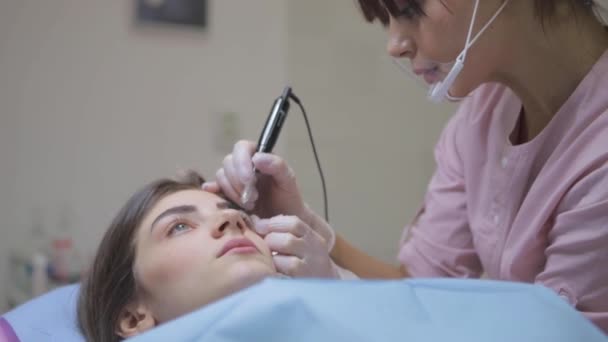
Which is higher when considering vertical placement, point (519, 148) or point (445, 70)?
point (445, 70)

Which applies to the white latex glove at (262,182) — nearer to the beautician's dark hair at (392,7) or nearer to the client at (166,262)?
the client at (166,262)

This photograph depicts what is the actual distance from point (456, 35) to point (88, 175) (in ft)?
4.52

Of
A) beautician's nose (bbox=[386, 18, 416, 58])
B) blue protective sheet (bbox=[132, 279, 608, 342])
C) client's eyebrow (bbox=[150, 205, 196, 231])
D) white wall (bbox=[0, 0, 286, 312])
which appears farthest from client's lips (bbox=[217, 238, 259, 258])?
white wall (bbox=[0, 0, 286, 312])

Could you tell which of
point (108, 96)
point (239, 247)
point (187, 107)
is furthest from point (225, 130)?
point (239, 247)

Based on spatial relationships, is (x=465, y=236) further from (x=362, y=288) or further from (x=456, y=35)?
(x=362, y=288)

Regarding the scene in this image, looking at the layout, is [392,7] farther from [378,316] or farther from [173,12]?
[173,12]

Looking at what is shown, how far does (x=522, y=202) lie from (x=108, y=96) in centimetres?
138

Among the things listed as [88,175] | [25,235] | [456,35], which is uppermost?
[456,35]

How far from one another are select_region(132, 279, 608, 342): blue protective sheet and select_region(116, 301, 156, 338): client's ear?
1.17 ft

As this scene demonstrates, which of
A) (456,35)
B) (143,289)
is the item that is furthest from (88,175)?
(456,35)

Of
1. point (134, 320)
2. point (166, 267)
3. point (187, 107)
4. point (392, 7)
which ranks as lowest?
point (134, 320)

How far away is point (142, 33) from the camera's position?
197 centimetres

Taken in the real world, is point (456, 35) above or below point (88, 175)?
above

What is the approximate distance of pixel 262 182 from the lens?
1.17 meters
